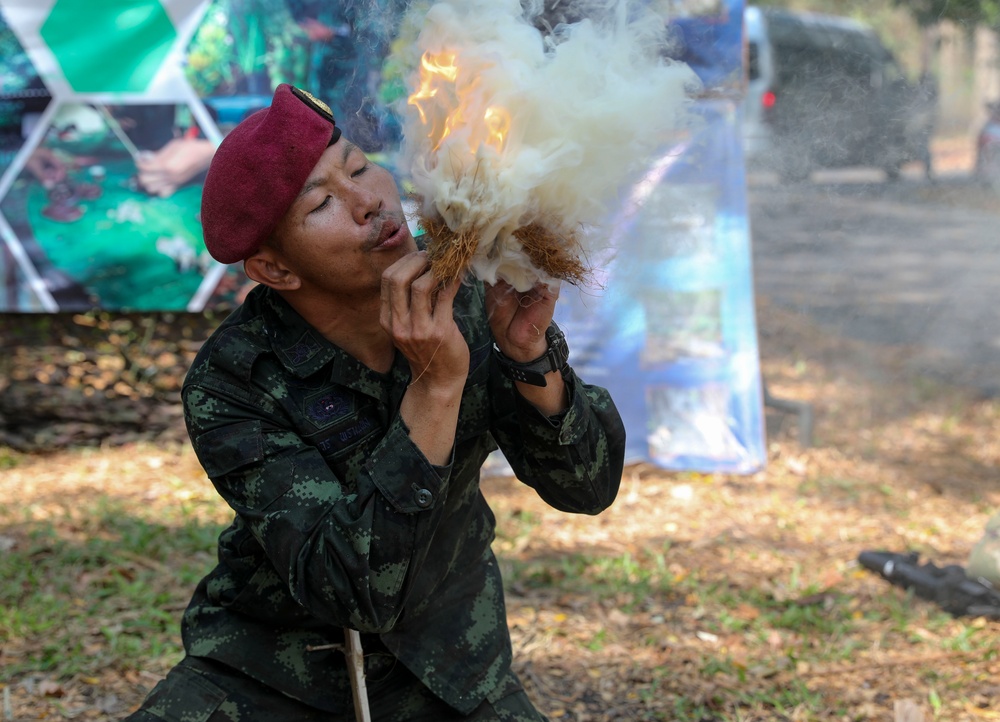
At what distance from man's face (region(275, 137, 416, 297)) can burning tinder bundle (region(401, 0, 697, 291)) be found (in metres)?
0.11

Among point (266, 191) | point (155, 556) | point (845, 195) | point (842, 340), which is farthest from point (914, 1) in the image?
point (266, 191)

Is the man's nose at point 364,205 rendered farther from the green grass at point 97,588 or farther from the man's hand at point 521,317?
the green grass at point 97,588

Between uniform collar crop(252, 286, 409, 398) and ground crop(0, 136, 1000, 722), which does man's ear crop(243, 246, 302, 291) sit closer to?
uniform collar crop(252, 286, 409, 398)

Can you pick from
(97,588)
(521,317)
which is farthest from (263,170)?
(97,588)

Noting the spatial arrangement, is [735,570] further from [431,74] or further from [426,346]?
[431,74]

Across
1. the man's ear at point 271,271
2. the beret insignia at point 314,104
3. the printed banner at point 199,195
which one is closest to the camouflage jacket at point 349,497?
the man's ear at point 271,271

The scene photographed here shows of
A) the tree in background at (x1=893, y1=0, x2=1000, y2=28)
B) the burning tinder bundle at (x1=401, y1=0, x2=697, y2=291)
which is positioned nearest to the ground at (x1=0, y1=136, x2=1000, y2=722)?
the burning tinder bundle at (x1=401, y1=0, x2=697, y2=291)

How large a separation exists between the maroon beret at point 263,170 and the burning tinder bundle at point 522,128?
22 centimetres

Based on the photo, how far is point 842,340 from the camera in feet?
26.6

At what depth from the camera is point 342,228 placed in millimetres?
2189

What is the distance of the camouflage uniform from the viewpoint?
209cm

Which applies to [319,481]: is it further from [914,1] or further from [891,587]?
[914,1]

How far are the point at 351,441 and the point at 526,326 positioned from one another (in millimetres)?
514

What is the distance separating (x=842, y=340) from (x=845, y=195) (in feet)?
16.0
